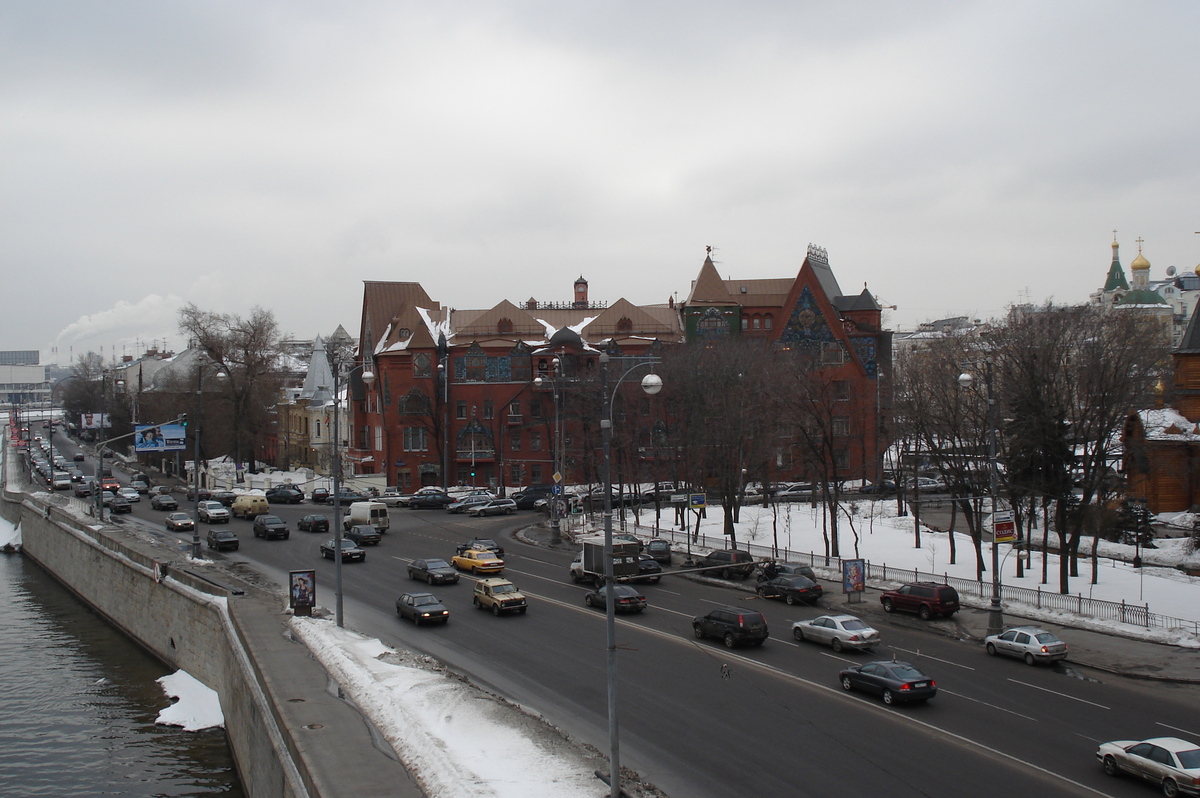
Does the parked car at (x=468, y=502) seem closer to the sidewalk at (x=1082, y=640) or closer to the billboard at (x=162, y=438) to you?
the billboard at (x=162, y=438)

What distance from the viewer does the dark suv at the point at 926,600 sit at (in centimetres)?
3167

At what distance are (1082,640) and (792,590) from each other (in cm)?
1036

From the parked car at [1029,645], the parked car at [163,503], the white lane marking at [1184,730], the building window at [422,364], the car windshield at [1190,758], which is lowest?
the white lane marking at [1184,730]

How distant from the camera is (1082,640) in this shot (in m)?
28.2

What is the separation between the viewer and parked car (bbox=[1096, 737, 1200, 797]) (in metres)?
15.7

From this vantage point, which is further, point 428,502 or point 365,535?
point 428,502

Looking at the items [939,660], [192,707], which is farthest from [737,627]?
[192,707]

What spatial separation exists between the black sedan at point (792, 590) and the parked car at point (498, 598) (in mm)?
9764

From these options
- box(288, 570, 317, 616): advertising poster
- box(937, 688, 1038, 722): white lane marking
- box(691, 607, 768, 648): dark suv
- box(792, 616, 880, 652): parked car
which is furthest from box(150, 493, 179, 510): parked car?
box(937, 688, 1038, 722): white lane marking

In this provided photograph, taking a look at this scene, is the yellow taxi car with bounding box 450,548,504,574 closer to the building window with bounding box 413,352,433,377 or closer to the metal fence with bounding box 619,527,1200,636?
the metal fence with bounding box 619,527,1200,636

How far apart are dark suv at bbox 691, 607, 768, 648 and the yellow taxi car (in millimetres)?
14529

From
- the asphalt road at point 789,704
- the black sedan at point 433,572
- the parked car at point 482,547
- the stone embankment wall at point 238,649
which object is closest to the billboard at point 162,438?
the stone embankment wall at point 238,649

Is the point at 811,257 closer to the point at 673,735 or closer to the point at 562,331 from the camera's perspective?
the point at 562,331

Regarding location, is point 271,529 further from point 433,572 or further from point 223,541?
point 433,572
